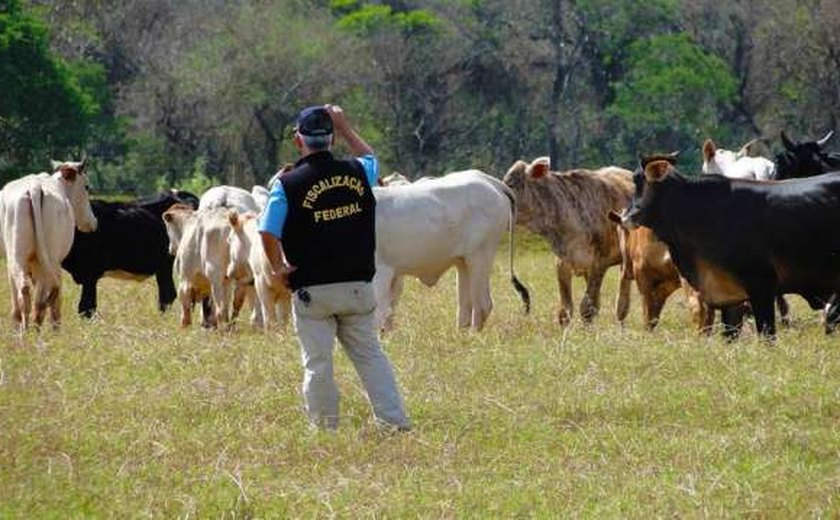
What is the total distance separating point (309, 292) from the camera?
10.7 metres

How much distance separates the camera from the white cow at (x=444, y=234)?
15516 mm

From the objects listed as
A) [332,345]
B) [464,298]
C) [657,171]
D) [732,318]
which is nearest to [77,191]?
[464,298]

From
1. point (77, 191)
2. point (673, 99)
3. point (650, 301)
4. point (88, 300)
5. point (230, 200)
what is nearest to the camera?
point (650, 301)

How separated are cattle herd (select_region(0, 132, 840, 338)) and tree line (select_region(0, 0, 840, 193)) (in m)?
33.3

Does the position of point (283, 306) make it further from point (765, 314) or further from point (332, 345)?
point (332, 345)

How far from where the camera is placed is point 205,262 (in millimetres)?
17578

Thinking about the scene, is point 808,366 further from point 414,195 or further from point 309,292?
point 414,195

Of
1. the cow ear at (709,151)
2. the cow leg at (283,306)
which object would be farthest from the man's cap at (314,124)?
the cow ear at (709,151)

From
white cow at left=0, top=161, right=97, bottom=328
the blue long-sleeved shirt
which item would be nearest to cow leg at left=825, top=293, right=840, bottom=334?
the blue long-sleeved shirt

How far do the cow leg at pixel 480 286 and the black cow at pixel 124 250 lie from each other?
4.87 metres

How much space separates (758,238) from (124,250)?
7.99m

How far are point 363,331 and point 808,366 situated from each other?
9.64 feet

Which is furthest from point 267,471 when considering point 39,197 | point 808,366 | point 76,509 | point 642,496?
point 39,197

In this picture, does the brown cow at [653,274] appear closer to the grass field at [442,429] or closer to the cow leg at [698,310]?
the cow leg at [698,310]
